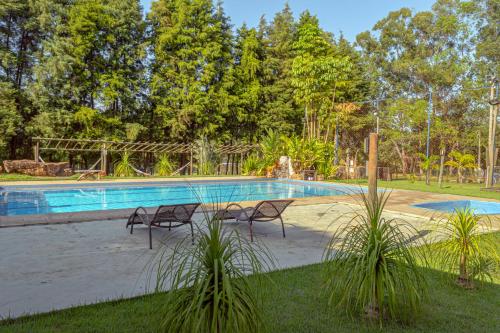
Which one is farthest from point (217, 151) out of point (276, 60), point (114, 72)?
point (276, 60)

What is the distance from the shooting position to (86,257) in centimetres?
440

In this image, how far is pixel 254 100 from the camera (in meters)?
24.2

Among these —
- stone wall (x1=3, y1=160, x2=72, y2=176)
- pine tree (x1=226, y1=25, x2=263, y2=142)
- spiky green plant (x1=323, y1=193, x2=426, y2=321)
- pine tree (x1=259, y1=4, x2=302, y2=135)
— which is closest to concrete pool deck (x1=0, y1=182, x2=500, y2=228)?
spiky green plant (x1=323, y1=193, x2=426, y2=321)

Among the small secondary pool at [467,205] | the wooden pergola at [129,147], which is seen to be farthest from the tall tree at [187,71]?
the small secondary pool at [467,205]

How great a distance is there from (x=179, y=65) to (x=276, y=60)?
682 centimetres

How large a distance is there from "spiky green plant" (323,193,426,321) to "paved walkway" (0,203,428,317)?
0.51m

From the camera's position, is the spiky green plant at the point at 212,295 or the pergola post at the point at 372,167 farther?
the pergola post at the point at 372,167

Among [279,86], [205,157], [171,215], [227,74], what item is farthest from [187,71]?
[171,215]

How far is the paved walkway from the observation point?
3236 mm

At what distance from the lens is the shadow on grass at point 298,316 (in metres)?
2.66

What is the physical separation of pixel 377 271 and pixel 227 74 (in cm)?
2216

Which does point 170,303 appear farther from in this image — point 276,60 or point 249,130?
point 276,60

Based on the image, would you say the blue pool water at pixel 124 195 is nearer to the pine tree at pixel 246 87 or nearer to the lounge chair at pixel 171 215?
the lounge chair at pixel 171 215

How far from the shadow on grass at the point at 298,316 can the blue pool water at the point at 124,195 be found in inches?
193
